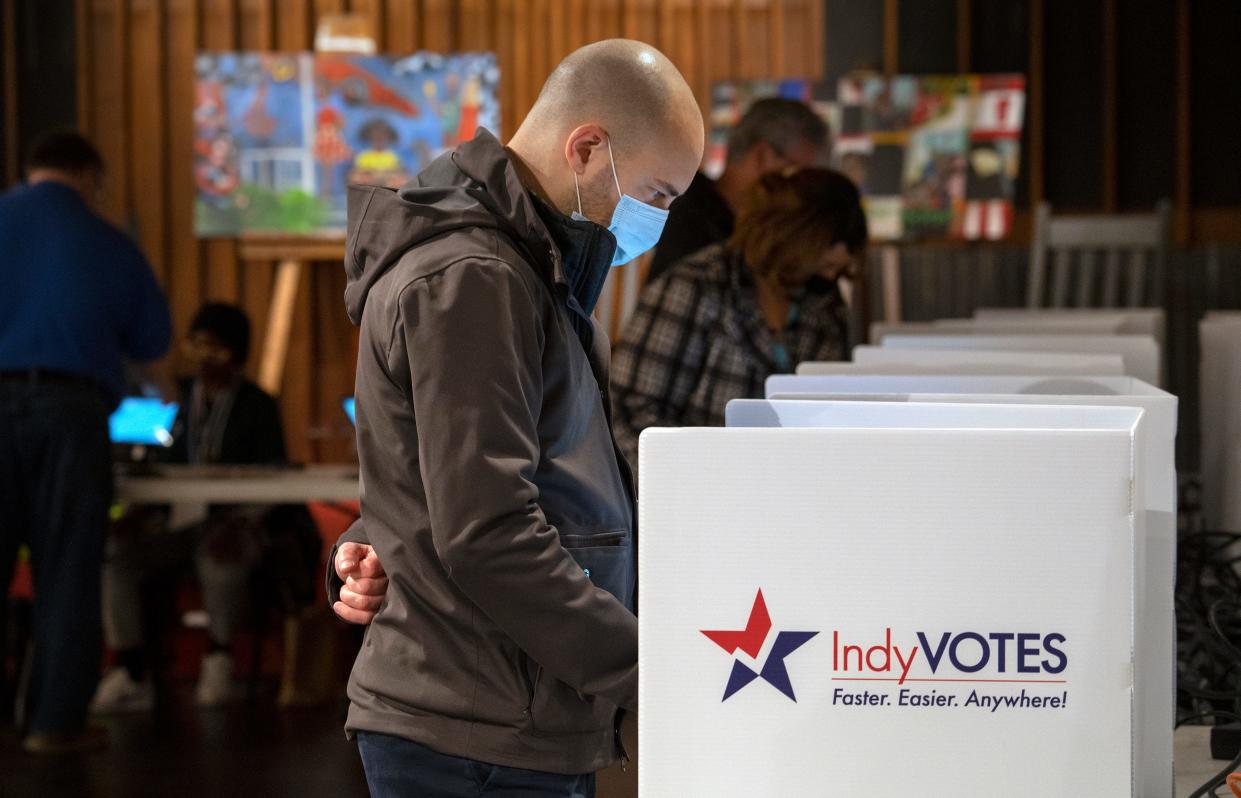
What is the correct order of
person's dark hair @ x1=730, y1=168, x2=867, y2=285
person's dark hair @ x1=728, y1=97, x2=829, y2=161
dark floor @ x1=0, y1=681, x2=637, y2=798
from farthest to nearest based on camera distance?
1. dark floor @ x1=0, y1=681, x2=637, y2=798
2. person's dark hair @ x1=728, y1=97, x2=829, y2=161
3. person's dark hair @ x1=730, y1=168, x2=867, y2=285

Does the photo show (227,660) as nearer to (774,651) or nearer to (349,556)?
(349,556)

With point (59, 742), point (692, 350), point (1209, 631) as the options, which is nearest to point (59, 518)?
point (59, 742)

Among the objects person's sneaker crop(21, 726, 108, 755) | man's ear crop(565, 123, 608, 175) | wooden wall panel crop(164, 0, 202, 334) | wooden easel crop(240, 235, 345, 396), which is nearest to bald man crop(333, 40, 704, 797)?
man's ear crop(565, 123, 608, 175)

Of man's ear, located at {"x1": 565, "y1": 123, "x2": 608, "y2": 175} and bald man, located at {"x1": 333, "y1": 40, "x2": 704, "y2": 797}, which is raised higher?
man's ear, located at {"x1": 565, "y1": 123, "x2": 608, "y2": 175}

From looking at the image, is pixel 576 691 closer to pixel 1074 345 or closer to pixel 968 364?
pixel 968 364

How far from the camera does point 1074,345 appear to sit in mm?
2012

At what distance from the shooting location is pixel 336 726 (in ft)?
14.3

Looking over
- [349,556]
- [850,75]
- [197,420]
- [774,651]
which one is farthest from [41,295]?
[850,75]

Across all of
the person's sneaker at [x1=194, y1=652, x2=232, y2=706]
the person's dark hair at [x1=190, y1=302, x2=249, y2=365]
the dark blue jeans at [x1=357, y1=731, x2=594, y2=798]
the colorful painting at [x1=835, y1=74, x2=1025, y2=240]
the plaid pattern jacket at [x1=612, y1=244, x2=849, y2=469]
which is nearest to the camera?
the dark blue jeans at [x1=357, y1=731, x2=594, y2=798]

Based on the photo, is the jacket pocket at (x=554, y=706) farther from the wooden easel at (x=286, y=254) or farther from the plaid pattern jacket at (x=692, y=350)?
the wooden easel at (x=286, y=254)

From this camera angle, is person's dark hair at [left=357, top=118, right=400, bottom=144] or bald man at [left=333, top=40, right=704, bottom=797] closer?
bald man at [left=333, top=40, right=704, bottom=797]

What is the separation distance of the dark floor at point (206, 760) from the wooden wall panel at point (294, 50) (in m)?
3.00

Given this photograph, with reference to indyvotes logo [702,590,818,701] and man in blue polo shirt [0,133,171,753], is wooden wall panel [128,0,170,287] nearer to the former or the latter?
man in blue polo shirt [0,133,171,753]

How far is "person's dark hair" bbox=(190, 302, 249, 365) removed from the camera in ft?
16.1
